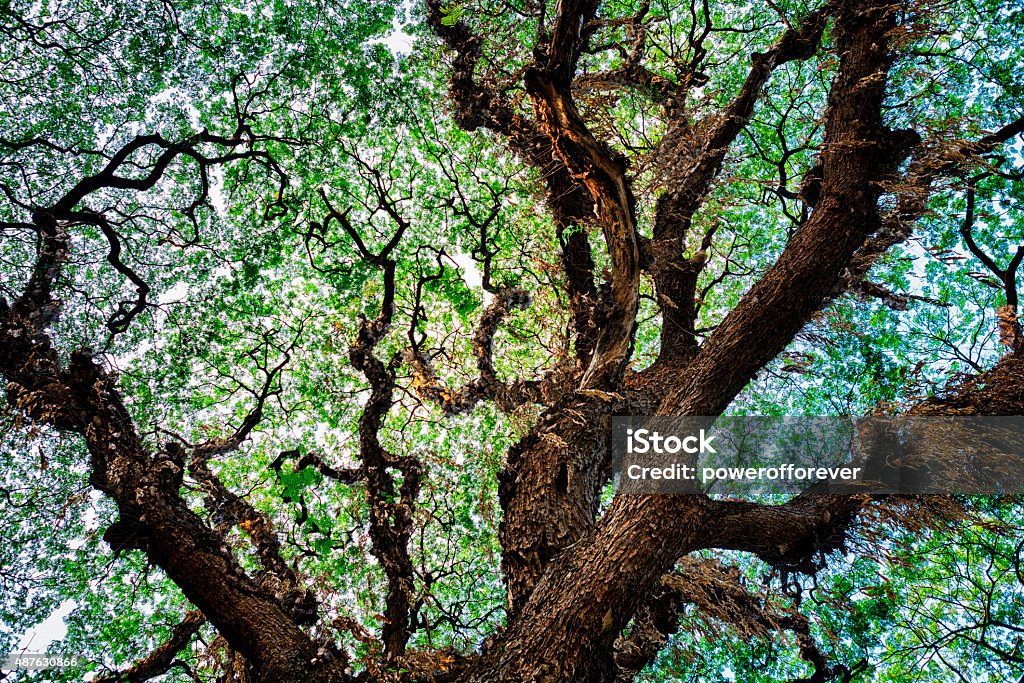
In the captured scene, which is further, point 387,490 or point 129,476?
point 387,490

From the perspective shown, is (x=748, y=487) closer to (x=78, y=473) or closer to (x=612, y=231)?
(x=612, y=231)

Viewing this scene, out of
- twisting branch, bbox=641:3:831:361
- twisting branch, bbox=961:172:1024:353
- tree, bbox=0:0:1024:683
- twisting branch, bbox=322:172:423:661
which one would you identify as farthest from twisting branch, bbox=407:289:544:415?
twisting branch, bbox=961:172:1024:353

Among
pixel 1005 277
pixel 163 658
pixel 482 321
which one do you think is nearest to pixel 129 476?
pixel 163 658

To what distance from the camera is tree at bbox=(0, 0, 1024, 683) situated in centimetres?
468


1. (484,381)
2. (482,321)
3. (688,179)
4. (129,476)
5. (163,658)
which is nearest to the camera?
(129,476)

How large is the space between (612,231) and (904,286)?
5009 millimetres

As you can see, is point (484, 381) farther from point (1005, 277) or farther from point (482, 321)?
point (1005, 277)

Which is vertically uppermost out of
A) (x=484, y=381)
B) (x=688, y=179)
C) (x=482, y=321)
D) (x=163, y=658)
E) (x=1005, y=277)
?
(x=688, y=179)

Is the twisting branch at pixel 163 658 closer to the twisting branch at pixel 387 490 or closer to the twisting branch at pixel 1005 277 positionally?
the twisting branch at pixel 387 490

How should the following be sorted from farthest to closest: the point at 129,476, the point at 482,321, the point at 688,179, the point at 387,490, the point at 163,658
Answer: the point at 688,179 → the point at 482,321 → the point at 387,490 → the point at 163,658 → the point at 129,476

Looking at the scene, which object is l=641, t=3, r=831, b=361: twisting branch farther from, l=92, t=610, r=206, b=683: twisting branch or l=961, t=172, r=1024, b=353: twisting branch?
l=92, t=610, r=206, b=683: twisting branch

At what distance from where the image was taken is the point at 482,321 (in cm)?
593

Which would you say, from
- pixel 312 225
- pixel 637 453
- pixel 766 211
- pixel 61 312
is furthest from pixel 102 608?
pixel 766 211

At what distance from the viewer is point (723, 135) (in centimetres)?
668
